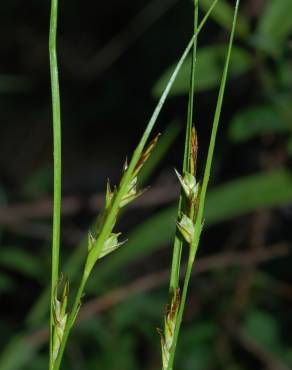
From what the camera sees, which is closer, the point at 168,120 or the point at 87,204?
the point at 87,204

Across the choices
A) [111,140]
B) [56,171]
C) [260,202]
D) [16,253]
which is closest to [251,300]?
[260,202]

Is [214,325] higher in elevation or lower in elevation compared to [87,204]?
lower

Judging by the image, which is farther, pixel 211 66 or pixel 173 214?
pixel 173 214

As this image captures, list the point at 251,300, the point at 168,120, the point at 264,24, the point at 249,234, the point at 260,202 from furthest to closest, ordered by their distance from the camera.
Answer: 1. the point at 168,120
2. the point at 251,300
3. the point at 249,234
4. the point at 260,202
5. the point at 264,24

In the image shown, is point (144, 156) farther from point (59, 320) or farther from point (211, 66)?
point (211, 66)

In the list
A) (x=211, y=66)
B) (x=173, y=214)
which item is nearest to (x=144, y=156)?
(x=211, y=66)

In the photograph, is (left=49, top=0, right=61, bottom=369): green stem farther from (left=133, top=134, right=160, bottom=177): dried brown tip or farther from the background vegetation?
the background vegetation

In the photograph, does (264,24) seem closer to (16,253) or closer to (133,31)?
(16,253)

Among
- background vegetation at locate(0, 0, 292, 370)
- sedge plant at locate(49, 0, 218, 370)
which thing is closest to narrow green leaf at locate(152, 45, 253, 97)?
background vegetation at locate(0, 0, 292, 370)

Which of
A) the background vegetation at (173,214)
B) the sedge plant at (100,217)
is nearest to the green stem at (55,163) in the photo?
the sedge plant at (100,217)
